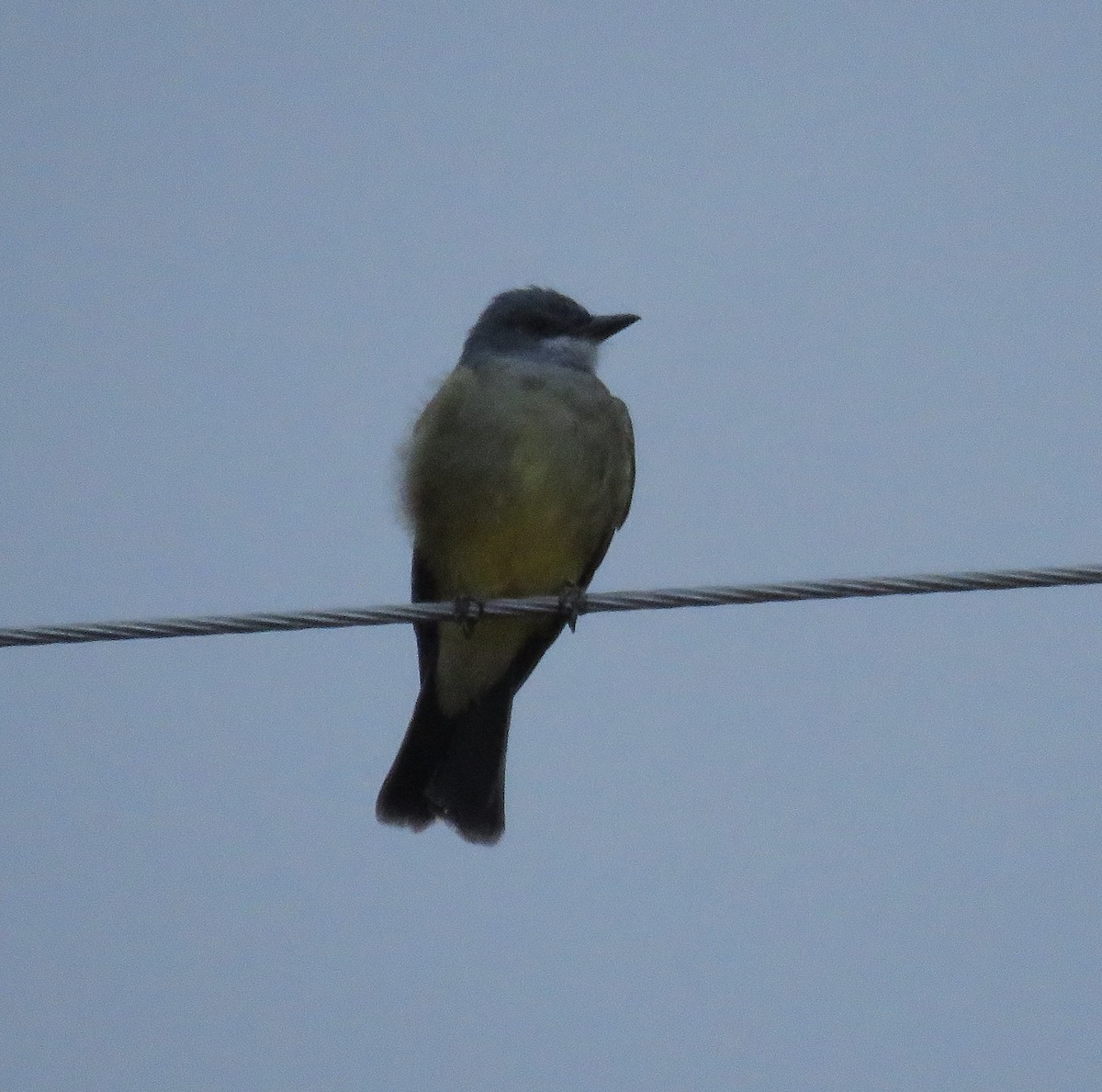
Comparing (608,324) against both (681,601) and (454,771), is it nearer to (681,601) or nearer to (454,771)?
(454,771)

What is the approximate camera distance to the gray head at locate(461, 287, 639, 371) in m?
7.25

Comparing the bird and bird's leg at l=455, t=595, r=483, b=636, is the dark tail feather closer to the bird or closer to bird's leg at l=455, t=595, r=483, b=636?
the bird

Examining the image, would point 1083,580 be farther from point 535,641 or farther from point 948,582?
point 535,641

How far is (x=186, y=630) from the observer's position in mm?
4500

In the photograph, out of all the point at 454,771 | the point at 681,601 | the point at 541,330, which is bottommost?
the point at 454,771

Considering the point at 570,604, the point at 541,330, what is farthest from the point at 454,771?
the point at 570,604

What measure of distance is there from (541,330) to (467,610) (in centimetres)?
168

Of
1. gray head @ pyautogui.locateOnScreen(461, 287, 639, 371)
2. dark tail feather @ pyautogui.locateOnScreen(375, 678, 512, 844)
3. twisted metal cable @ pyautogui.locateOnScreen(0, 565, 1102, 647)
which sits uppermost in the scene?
gray head @ pyautogui.locateOnScreen(461, 287, 639, 371)

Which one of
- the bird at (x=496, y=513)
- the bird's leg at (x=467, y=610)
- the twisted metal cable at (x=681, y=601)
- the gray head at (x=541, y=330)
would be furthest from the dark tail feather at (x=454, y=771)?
the twisted metal cable at (x=681, y=601)

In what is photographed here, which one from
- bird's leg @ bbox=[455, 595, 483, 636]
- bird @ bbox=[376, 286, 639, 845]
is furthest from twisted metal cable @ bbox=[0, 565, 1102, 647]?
bird @ bbox=[376, 286, 639, 845]

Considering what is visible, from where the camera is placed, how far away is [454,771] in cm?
718

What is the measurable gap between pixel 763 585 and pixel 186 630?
4.41 feet

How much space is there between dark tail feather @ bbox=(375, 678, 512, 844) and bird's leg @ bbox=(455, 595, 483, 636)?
34.8 inches

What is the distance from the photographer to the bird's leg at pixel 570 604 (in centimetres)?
538
